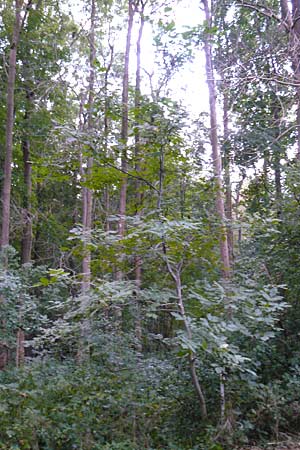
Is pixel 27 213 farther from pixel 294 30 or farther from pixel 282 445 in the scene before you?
pixel 282 445

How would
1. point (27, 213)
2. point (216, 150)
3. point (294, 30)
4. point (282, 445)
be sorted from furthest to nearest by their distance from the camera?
point (27, 213) < point (216, 150) < point (294, 30) < point (282, 445)

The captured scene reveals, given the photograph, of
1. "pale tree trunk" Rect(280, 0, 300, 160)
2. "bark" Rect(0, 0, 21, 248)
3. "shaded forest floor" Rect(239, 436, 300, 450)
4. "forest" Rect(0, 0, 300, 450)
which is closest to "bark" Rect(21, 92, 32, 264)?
"bark" Rect(0, 0, 21, 248)

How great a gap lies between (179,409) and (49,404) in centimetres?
170

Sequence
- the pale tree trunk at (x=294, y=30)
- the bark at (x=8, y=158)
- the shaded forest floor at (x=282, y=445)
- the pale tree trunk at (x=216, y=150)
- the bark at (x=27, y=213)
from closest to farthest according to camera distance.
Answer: the shaded forest floor at (x=282, y=445) → the pale tree trunk at (x=216, y=150) → the pale tree trunk at (x=294, y=30) → the bark at (x=8, y=158) → the bark at (x=27, y=213)

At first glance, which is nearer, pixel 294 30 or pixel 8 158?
pixel 294 30

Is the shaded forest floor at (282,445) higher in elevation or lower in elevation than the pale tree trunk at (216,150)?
lower

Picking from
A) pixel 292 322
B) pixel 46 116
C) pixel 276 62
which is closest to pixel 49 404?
pixel 292 322

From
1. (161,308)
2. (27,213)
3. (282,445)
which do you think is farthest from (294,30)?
(27,213)

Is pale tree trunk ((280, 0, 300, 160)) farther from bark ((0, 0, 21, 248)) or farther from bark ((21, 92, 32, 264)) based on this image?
bark ((21, 92, 32, 264))

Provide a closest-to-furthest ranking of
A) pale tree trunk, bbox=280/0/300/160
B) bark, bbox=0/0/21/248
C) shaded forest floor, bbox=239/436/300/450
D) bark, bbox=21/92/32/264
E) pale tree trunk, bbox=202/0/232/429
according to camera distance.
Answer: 1. shaded forest floor, bbox=239/436/300/450
2. pale tree trunk, bbox=202/0/232/429
3. pale tree trunk, bbox=280/0/300/160
4. bark, bbox=0/0/21/248
5. bark, bbox=21/92/32/264

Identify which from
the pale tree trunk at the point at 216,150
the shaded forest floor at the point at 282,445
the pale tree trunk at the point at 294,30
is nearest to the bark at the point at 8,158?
the pale tree trunk at the point at 216,150

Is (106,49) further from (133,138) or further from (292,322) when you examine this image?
(292,322)

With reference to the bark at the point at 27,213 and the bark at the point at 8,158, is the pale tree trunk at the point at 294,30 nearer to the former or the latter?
the bark at the point at 8,158

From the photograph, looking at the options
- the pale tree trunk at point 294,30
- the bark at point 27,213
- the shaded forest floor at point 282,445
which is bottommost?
the shaded forest floor at point 282,445
